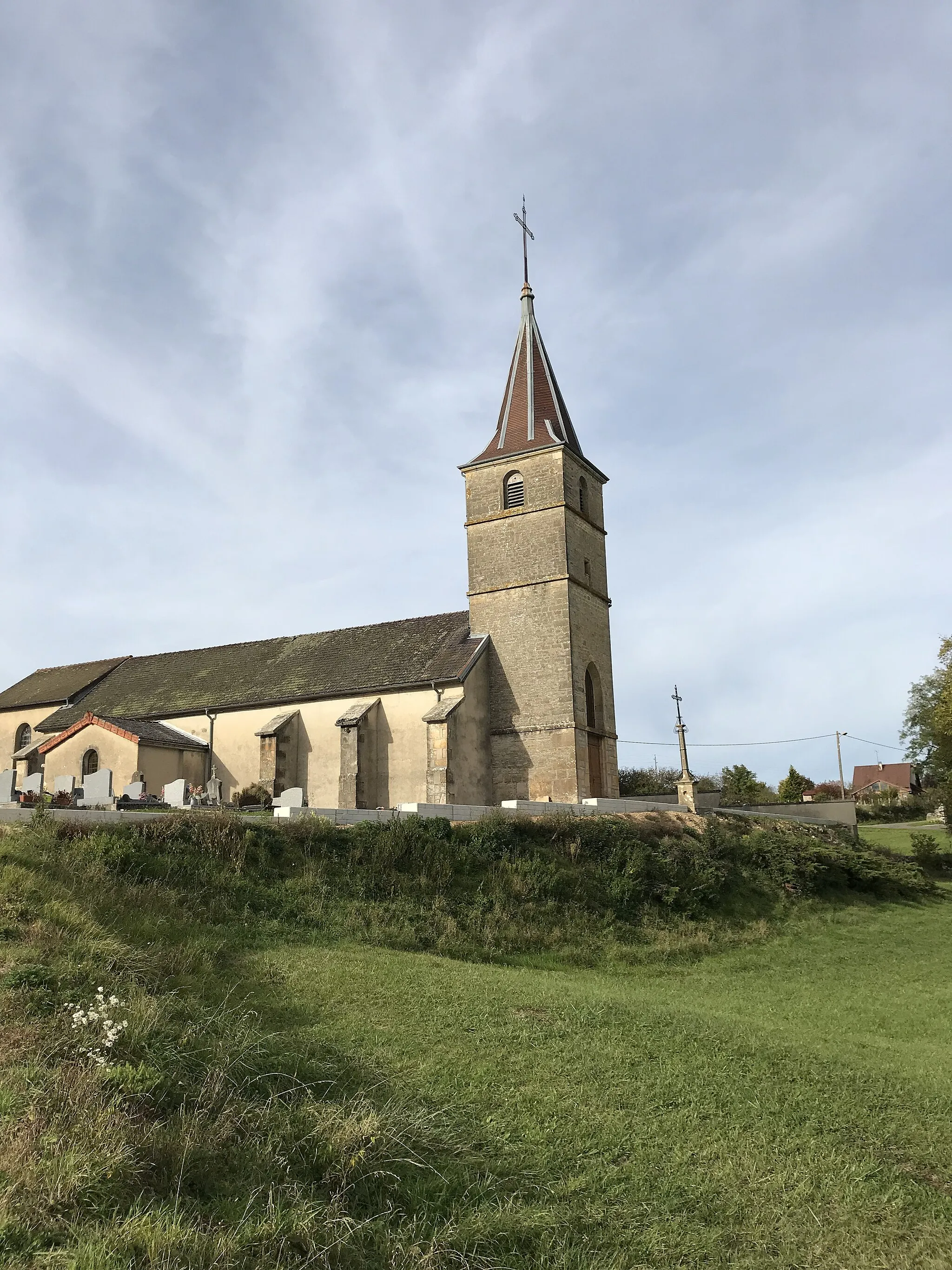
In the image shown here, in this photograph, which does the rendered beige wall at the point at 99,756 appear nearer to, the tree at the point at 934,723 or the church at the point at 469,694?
the church at the point at 469,694

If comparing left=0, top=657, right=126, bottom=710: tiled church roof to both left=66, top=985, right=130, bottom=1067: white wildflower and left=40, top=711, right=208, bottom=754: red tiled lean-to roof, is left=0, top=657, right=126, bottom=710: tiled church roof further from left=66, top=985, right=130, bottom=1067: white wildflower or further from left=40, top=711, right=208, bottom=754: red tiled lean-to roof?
left=66, top=985, right=130, bottom=1067: white wildflower

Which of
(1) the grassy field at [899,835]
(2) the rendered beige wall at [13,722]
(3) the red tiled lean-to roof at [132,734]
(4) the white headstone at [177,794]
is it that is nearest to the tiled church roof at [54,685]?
(2) the rendered beige wall at [13,722]

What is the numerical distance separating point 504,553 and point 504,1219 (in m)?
24.9

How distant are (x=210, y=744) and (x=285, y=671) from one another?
3.57m

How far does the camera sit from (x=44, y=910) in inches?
398

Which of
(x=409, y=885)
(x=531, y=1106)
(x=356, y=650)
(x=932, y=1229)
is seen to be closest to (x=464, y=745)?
(x=356, y=650)

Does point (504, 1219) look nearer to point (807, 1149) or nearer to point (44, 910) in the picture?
point (807, 1149)

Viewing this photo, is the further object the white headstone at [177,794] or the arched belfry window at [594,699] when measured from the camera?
the arched belfry window at [594,699]

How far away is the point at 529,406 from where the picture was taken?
3153 cm

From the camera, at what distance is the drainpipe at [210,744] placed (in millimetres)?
30672

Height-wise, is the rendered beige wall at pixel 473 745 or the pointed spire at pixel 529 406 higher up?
the pointed spire at pixel 529 406

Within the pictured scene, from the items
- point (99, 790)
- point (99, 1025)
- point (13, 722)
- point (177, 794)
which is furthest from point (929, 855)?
point (13, 722)

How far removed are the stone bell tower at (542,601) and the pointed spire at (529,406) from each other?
2.3 inches

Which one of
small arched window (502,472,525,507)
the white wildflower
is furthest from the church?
the white wildflower
